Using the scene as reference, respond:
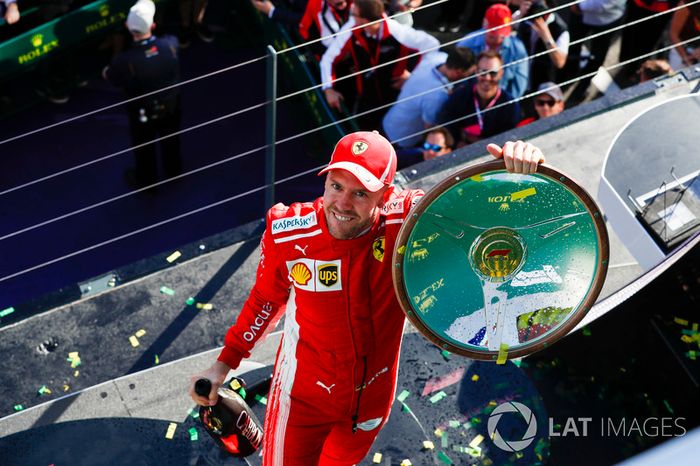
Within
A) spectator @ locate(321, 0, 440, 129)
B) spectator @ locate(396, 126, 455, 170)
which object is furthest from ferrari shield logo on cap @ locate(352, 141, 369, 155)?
spectator @ locate(321, 0, 440, 129)

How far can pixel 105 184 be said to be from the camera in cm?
788

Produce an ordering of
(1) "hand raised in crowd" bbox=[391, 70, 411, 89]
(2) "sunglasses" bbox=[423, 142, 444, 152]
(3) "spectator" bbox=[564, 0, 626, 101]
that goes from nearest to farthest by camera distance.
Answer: (2) "sunglasses" bbox=[423, 142, 444, 152] < (1) "hand raised in crowd" bbox=[391, 70, 411, 89] < (3) "spectator" bbox=[564, 0, 626, 101]

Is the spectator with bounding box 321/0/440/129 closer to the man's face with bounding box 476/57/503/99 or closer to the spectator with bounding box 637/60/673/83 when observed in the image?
the man's face with bounding box 476/57/503/99

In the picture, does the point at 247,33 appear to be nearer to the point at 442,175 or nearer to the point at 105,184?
the point at 105,184

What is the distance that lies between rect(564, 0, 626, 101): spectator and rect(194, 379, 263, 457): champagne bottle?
443 centimetres

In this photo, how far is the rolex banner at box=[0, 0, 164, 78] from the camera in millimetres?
8070

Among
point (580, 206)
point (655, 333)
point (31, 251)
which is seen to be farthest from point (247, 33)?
point (580, 206)

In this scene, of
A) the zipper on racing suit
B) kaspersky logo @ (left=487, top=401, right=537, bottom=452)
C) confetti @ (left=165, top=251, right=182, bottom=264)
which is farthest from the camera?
confetti @ (left=165, top=251, right=182, bottom=264)

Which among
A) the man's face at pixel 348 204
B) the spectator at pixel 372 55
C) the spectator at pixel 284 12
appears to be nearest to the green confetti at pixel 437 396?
the man's face at pixel 348 204

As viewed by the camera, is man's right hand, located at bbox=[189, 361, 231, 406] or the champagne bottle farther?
the champagne bottle

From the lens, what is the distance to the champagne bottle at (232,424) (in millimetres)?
4648

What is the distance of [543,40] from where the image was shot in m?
7.62

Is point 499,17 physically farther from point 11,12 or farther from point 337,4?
point 11,12

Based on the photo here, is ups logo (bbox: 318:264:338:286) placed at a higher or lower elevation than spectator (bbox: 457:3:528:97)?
higher
